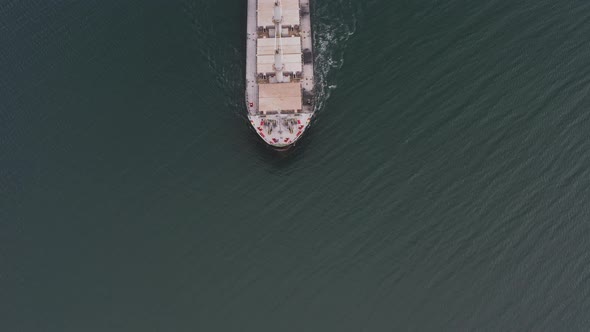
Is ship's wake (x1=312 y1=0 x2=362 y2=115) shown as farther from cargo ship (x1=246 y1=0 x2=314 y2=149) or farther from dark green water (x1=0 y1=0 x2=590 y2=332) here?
cargo ship (x1=246 y1=0 x2=314 y2=149)

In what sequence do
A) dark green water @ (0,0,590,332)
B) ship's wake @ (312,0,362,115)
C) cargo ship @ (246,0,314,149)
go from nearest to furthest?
dark green water @ (0,0,590,332) → cargo ship @ (246,0,314,149) → ship's wake @ (312,0,362,115)

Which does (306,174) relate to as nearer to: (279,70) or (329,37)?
(279,70)

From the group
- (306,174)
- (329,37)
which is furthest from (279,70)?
(306,174)

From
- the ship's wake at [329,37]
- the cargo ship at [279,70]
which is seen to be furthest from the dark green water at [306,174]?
the cargo ship at [279,70]

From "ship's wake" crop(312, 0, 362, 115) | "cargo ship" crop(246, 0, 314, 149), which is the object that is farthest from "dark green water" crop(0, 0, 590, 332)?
"cargo ship" crop(246, 0, 314, 149)

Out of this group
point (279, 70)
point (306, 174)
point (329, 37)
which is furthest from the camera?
point (329, 37)
